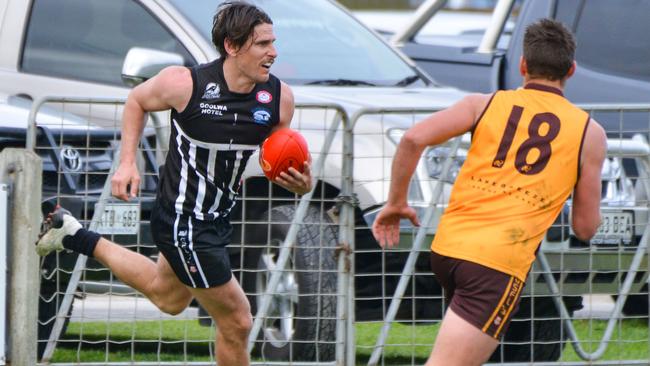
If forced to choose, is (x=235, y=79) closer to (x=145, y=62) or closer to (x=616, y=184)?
(x=145, y=62)

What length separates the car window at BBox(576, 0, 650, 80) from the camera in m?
9.36

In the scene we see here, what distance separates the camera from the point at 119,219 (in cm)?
711

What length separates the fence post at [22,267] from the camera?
6359mm

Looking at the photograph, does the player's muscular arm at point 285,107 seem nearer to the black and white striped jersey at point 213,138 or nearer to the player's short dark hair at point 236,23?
the black and white striped jersey at point 213,138

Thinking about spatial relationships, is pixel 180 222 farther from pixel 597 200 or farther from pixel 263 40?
pixel 597 200

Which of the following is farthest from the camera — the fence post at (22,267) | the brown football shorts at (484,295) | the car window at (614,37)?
the car window at (614,37)

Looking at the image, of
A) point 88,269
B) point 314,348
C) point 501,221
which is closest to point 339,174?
point 314,348

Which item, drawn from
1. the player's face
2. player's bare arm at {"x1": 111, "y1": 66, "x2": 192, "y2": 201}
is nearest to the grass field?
player's bare arm at {"x1": 111, "y1": 66, "x2": 192, "y2": 201}

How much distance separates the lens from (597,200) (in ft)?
17.8

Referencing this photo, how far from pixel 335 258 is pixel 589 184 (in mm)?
1974

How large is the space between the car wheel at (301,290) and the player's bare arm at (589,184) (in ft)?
6.12

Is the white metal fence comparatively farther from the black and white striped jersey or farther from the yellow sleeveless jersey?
the yellow sleeveless jersey

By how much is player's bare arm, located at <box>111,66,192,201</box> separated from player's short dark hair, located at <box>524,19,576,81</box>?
1440 millimetres

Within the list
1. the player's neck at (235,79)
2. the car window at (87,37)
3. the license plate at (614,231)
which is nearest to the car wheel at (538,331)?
the license plate at (614,231)
